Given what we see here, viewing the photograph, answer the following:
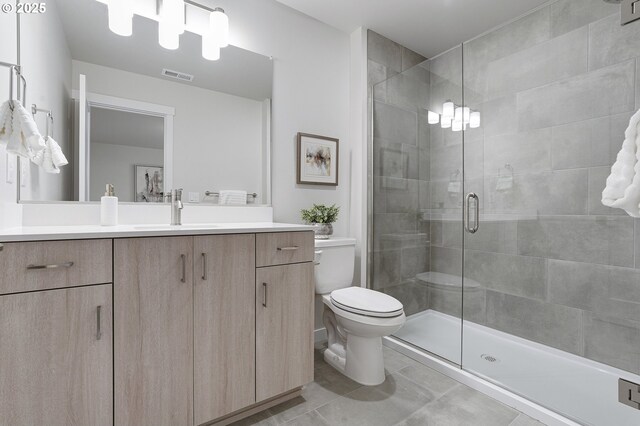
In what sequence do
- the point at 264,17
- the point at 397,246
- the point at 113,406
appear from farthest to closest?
the point at 397,246
the point at 264,17
the point at 113,406

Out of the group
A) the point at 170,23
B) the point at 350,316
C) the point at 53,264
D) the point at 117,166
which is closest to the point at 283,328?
the point at 350,316

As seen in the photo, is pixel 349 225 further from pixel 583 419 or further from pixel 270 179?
pixel 583 419

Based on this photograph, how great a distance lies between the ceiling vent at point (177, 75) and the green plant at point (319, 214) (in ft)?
3.64

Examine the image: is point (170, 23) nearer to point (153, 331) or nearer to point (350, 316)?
point (153, 331)

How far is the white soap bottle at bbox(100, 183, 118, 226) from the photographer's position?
4.82ft

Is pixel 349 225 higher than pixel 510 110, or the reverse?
pixel 510 110

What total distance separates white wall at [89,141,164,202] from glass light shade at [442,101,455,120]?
6.64 feet

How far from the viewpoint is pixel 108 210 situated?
148 centimetres

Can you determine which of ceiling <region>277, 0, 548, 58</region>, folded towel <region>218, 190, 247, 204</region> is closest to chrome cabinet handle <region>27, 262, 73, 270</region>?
folded towel <region>218, 190, 247, 204</region>

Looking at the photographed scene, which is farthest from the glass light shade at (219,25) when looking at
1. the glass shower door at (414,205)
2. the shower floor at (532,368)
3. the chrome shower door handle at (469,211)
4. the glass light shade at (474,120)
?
the shower floor at (532,368)

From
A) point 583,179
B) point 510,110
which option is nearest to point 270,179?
point 510,110

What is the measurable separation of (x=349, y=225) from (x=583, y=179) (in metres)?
1.58

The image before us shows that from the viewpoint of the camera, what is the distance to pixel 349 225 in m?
2.54
